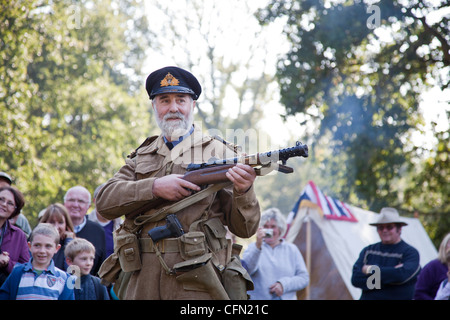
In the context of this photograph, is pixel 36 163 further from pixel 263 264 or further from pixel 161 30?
pixel 161 30

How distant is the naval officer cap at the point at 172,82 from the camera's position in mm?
3695

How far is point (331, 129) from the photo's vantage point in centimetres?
1204

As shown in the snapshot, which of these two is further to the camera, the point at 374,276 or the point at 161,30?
the point at 161,30

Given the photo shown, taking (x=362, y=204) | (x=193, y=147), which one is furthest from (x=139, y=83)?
(x=193, y=147)

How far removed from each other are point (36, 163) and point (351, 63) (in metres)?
8.97

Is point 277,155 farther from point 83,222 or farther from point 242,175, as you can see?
point 83,222

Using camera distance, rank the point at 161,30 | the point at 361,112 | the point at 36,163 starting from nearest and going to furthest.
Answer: the point at 361,112 → the point at 36,163 → the point at 161,30

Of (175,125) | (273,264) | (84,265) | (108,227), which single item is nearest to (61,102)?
(108,227)

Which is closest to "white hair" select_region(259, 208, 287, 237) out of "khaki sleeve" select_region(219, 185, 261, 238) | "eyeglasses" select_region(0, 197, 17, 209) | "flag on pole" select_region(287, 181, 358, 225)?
"flag on pole" select_region(287, 181, 358, 225)

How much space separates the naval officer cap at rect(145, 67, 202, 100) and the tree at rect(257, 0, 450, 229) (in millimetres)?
7486

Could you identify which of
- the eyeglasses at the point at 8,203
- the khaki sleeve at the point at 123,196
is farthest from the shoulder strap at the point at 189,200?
the eyeglasses at the point at 8,203

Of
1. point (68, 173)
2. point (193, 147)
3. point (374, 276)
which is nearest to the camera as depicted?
point (193, 147)

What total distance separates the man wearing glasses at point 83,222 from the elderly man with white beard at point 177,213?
2.99 meters
